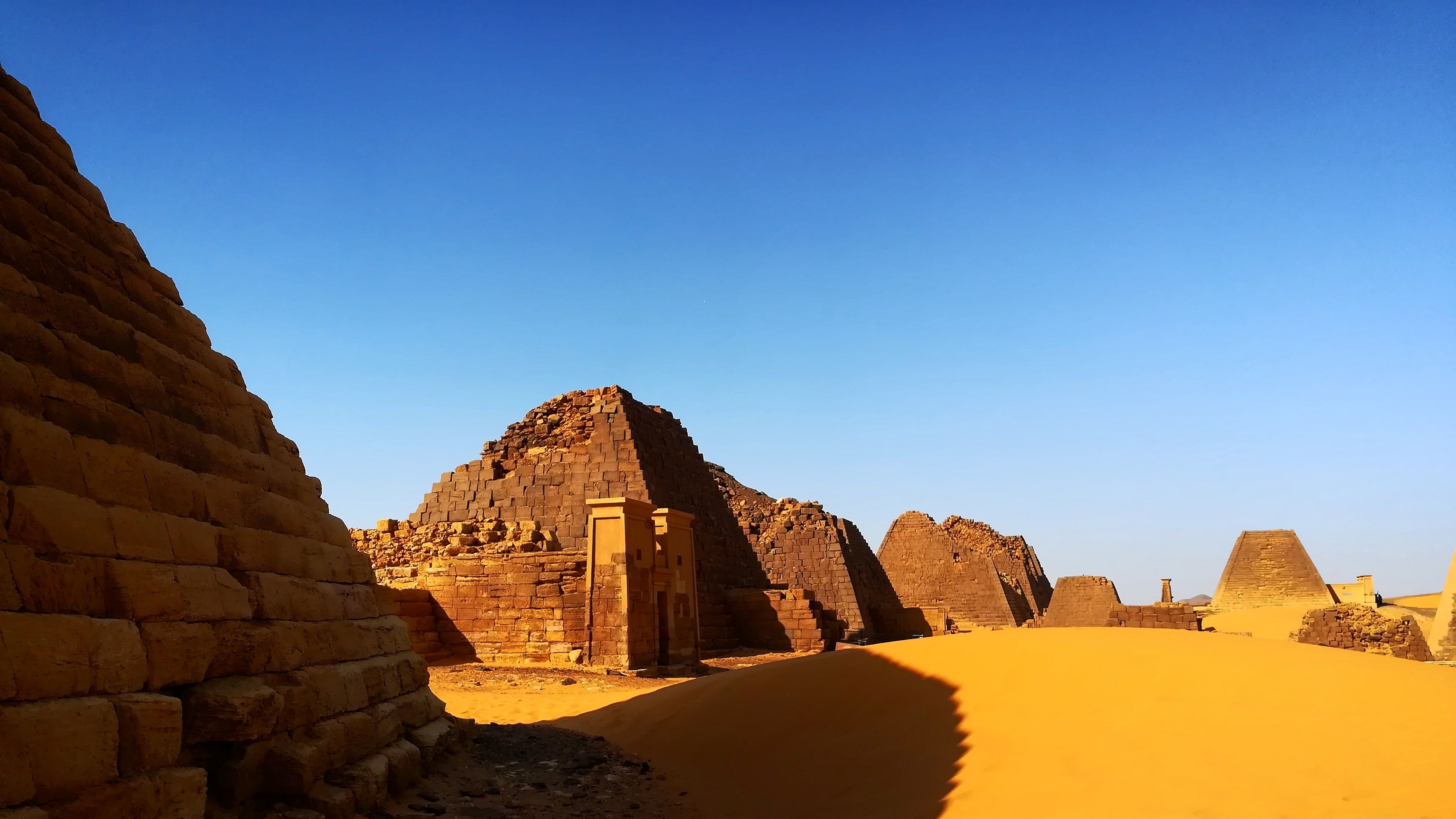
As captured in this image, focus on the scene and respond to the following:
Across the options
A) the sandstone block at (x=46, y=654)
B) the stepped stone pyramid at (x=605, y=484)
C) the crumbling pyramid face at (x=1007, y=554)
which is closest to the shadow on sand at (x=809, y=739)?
the sandstone block at (x=46, y=654)

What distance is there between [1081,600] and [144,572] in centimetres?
3375

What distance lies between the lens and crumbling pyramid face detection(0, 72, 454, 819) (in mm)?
3232

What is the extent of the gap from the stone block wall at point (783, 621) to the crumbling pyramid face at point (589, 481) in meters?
0.41

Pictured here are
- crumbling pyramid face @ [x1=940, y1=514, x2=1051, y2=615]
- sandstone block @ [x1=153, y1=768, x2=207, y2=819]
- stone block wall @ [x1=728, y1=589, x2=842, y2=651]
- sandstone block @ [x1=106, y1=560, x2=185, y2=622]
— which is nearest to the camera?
sandstone block @ [x1=153, y1=768, x2=207, y2=819]

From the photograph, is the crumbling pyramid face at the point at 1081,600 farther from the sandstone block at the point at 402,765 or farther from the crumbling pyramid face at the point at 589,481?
the sandstone block at the point at 402,765

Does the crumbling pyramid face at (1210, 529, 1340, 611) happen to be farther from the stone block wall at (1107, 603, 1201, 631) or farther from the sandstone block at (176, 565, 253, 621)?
the sandstone block at (176, 565, 253, 621)

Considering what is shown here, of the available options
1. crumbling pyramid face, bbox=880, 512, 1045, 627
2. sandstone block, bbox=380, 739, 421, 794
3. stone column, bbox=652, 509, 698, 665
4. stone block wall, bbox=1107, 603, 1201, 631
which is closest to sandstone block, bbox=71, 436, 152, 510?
sandstone block, bbox=380, 739, 421, 794

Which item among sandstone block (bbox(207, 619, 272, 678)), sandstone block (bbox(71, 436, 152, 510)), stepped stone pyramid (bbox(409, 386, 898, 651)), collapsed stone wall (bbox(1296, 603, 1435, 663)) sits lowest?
collapsed stone wall (bbox(1296, 603, 1435, 663))

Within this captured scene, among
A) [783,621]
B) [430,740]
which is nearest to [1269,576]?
[783,621]

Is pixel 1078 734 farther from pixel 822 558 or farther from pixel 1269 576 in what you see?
pixel 1269 576

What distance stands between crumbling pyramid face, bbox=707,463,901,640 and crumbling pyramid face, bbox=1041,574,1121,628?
621cm

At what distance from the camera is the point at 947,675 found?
665 cm

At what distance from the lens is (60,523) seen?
11.5 ft

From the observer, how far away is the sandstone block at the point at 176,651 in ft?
12.3
